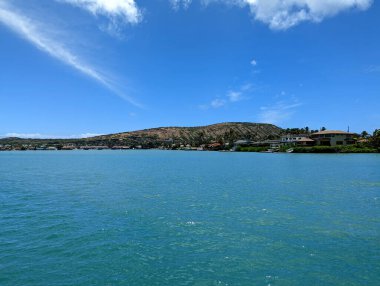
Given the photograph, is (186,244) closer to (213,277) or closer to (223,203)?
(213,277)

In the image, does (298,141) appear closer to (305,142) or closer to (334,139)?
(305,142)

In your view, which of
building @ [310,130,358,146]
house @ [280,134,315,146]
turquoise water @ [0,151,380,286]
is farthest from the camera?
house @ [280,134,315,146]

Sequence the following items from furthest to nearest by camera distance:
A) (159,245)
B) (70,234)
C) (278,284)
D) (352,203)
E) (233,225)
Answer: (352,203), (233,225), (70,234), (159,245), (278,284)

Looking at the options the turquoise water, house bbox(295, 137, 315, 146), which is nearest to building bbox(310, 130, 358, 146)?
house bbox(295, 137, 315, 146)

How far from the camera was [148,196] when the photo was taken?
34094 mm

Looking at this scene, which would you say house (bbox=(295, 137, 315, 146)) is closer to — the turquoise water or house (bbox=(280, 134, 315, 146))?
house (bbox=(280, 134, 315, 146))

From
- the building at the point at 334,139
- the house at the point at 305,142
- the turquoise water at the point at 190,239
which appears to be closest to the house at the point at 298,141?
Result: the house at the point at 305,142

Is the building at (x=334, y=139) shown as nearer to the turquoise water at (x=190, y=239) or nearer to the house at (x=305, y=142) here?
the house at (x=305, y=142)

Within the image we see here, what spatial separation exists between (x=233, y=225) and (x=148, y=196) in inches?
553

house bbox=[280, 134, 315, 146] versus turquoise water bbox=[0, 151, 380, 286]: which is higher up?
house bbox=[280, 134, 315, 146]

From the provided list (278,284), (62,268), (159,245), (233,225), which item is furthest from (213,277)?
(233,225)

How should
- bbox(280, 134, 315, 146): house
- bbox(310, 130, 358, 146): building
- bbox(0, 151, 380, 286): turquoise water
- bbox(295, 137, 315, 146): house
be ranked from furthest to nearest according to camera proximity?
1. bbox(280, 134, 315, 146): house
2. bbox(295, 137, 315, 146): house
3. bbox(310, 130, 358, 146): building
4. bbox(0, 151, 380, 286): turquoise water

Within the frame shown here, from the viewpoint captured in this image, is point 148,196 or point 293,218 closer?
point 293,218

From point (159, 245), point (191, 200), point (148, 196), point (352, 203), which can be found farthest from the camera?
point (148, 196)
